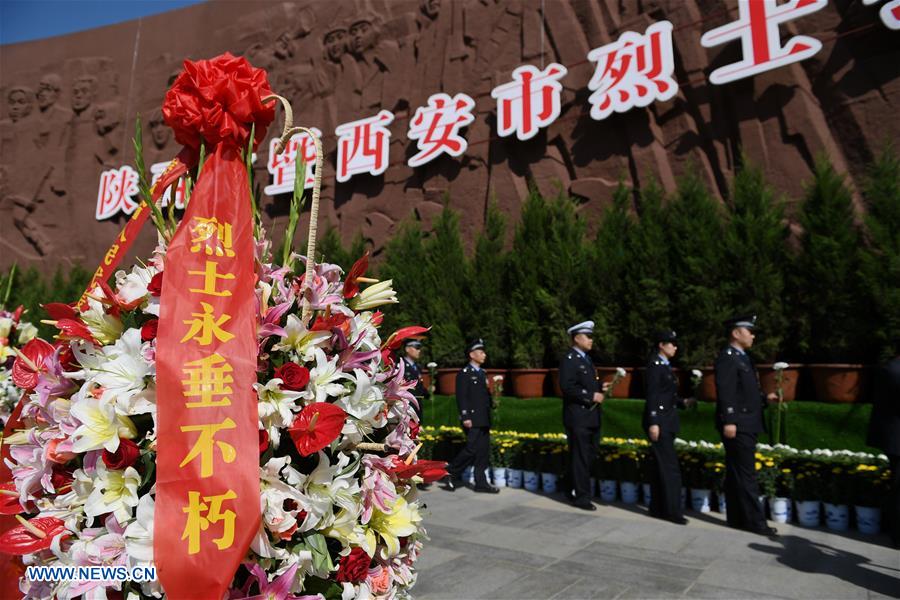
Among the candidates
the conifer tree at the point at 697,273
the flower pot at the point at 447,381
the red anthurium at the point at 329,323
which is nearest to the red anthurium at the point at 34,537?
the red anthurium at the point at 329,323

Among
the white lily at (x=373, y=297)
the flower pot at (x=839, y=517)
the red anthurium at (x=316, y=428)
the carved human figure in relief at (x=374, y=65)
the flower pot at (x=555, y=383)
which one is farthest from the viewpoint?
the carved human figure in relief at (x=374, y=65)

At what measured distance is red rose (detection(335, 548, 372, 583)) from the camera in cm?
126

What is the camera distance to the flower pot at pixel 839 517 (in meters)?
4.53

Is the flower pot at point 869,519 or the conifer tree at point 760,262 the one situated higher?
the conifer tree at point 760,262

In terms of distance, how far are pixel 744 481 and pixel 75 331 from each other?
4.53 meters

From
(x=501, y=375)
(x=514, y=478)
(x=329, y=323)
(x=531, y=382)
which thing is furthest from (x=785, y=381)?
(x=329, y=323)

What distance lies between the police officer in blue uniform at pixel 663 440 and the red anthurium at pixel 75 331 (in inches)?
174

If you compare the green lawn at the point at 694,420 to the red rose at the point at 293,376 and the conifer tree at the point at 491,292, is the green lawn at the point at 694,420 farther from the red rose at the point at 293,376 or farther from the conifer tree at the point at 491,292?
the red rose at the point at 293,376

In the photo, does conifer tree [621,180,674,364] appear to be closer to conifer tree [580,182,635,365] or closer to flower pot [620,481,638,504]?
conifer tree [580,182,635,365]

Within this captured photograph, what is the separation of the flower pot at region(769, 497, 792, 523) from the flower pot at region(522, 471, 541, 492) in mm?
2225

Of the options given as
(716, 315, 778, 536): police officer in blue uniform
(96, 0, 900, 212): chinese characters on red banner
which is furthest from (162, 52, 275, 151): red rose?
(716, 315, 778, 536): police officer in blue uniform

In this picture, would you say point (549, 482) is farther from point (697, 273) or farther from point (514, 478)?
point (697, 273)

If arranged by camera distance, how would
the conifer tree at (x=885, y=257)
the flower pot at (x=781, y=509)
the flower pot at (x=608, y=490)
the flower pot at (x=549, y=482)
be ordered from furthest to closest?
the flower pot at (x=549, y=482)
the flower pot at (x=608, y=490)
the conifer tree at (x=885, y=257)
the flower pot at (x=781, y=509)

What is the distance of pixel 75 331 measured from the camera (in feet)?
4.15
